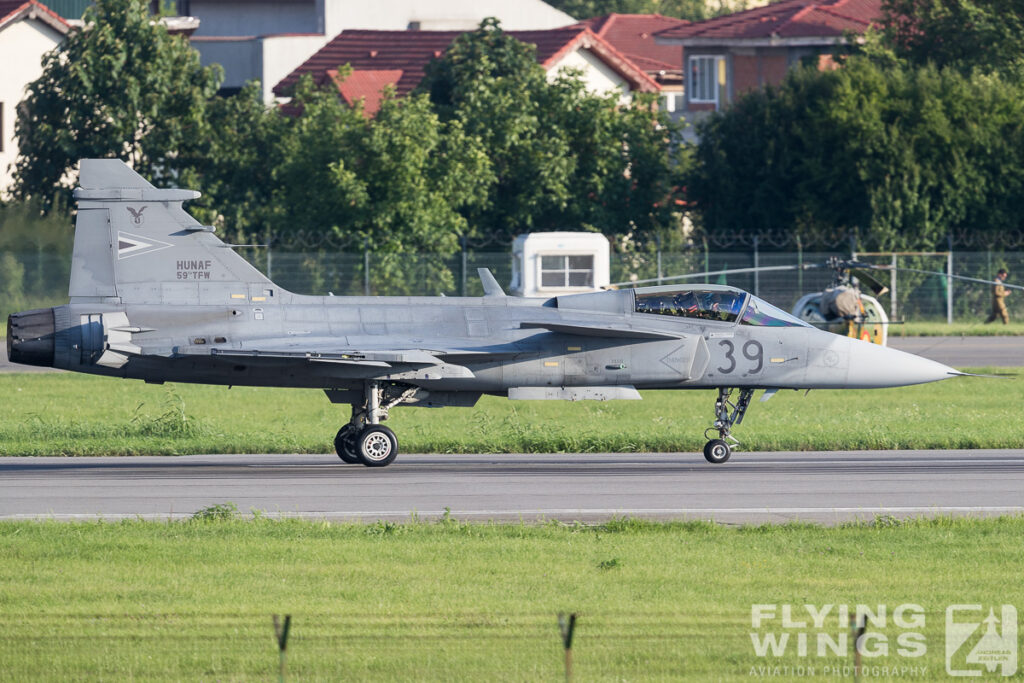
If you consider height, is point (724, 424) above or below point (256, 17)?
below

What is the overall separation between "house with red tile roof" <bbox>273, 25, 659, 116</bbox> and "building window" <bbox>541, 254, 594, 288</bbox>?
23339 mm

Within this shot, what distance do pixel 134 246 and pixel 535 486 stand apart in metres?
6.15

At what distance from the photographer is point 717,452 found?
777 inches

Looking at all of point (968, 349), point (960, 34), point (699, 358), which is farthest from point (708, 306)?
point (960, 34)

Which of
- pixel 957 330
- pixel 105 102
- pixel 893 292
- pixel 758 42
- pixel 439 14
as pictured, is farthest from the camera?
pixel 439 14

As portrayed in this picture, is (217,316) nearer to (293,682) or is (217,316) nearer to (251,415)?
(251,415)

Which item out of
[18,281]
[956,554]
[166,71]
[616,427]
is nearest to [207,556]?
[956,554]

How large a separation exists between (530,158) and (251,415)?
88.7 ft

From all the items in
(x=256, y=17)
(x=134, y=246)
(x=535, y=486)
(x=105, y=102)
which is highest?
(x=256, y=17)

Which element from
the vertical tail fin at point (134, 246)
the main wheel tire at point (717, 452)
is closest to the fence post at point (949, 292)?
the main wheel tire at point (717, 452)

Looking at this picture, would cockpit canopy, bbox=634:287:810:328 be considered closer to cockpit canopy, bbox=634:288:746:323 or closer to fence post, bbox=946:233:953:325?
cockpit canopy, bbox=634:288:746:323

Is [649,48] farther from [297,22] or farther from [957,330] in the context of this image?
[957,330]

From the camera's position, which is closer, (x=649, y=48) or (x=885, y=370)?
(x=885, y=370)

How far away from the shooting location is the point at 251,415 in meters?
26.7
